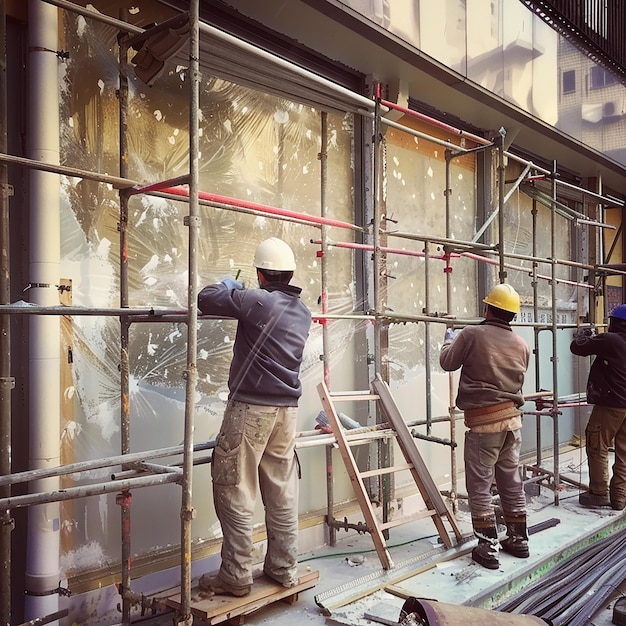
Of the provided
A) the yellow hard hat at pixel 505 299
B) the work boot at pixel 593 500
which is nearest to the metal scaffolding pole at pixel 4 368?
the yellow hard hat at pixel 505 299

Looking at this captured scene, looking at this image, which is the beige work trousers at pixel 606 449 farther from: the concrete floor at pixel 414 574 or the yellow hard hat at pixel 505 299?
the yellow hard hat at pixel 505 299

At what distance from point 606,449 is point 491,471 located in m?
2.02

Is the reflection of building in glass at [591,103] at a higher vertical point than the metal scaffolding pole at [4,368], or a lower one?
higher

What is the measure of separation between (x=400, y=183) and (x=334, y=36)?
1562mm

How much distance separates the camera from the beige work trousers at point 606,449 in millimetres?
6074

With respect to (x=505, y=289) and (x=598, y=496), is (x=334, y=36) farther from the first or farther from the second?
(x=598, y=496)

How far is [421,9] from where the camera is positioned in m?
5.41

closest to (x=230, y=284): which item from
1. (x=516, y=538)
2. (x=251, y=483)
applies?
(x=251, y=483)

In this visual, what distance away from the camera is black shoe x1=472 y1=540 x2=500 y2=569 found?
14.4 ft

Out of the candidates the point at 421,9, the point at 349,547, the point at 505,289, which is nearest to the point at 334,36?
the point at 421,9

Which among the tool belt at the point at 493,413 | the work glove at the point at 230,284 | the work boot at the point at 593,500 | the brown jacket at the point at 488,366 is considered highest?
the work glove at the point at 230,284

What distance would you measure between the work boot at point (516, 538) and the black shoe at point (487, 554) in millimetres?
275

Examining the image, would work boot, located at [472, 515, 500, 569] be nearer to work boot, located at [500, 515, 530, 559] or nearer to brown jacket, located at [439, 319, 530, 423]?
work boot, located at [500, 515, 530, 559]

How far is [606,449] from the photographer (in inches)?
242
